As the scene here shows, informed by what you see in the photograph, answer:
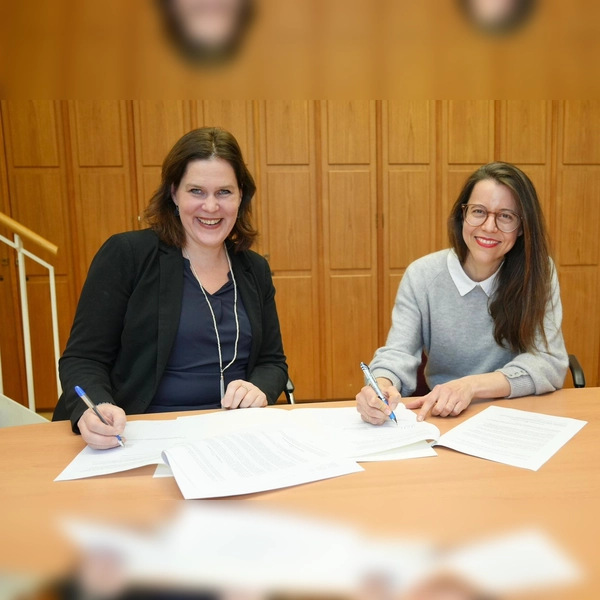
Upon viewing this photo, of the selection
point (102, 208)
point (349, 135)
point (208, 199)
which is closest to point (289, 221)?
point (349, 135)

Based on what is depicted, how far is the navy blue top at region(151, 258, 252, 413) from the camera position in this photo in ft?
5.41

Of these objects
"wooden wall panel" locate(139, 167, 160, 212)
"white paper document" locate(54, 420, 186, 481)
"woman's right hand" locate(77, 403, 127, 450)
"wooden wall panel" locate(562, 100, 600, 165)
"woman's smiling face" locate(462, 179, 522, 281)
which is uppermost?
"wooden wall panel" locate(562, 100, 600, 165)

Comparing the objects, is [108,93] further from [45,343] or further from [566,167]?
[566,167]

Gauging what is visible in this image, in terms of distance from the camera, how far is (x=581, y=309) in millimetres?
4219

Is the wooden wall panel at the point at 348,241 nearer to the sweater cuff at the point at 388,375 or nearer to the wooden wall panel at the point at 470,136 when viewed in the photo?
the wooden wall panel at the point at 470,136

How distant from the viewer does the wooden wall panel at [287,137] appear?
3.84m

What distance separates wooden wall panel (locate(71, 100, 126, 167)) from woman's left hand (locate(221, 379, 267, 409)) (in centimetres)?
284

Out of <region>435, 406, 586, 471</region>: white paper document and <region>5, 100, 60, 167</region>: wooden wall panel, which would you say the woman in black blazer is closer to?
<region>435, 406, 586, 471</region>: white paper document

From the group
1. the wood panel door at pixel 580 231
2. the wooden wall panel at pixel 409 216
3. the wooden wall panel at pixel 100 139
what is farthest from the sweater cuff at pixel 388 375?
the wood panel door at pixel 580 231

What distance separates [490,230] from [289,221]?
7.59ft

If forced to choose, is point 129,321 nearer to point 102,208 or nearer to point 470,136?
point 102,208

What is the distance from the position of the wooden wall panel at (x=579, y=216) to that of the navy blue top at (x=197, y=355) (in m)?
3.24

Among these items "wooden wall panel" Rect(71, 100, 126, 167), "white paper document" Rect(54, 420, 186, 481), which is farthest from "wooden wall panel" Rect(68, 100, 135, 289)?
"white paper document" Rect(54, 420, 186, 481)

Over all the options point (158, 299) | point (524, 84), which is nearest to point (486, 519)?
point (524, 84)
